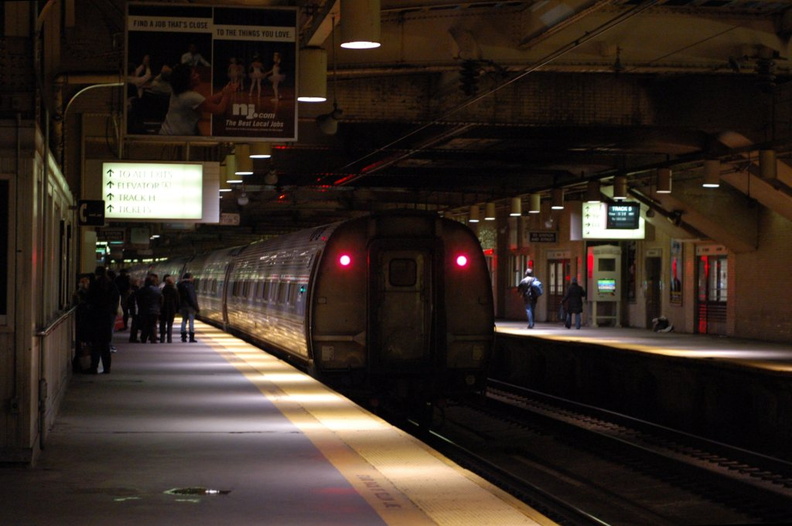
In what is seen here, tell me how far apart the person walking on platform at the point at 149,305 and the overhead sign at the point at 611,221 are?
11.5m

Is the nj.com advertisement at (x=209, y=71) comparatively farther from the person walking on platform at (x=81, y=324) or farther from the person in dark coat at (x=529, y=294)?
the person in dark coat at (x=529, y=294)

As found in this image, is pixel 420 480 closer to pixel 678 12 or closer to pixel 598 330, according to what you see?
pixel 678 12

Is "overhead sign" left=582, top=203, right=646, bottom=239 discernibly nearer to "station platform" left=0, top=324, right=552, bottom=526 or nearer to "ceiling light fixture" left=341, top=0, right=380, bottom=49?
"station platform" left=0, top=324, right=552, bottom=526

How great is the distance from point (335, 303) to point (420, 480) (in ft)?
27.2

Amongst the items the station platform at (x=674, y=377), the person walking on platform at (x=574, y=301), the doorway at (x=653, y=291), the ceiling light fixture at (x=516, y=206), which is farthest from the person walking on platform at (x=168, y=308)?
the doorway at (x=653, y=291)

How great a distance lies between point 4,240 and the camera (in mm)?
9523

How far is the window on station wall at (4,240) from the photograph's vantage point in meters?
9.48

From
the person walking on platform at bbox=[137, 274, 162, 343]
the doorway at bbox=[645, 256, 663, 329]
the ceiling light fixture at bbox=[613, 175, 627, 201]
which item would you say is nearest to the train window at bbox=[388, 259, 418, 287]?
the ceiling light fixture at bbox=[613, 175, 627, 201]

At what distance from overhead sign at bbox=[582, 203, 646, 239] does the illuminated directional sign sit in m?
13.6

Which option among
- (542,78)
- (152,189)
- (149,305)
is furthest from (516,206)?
(152,189)

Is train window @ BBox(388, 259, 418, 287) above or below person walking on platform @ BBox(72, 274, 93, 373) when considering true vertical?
above

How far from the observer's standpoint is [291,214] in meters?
47.3

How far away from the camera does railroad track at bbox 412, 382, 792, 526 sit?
43.1 feet

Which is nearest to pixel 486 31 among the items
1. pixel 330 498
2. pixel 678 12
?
pixel 678 12
